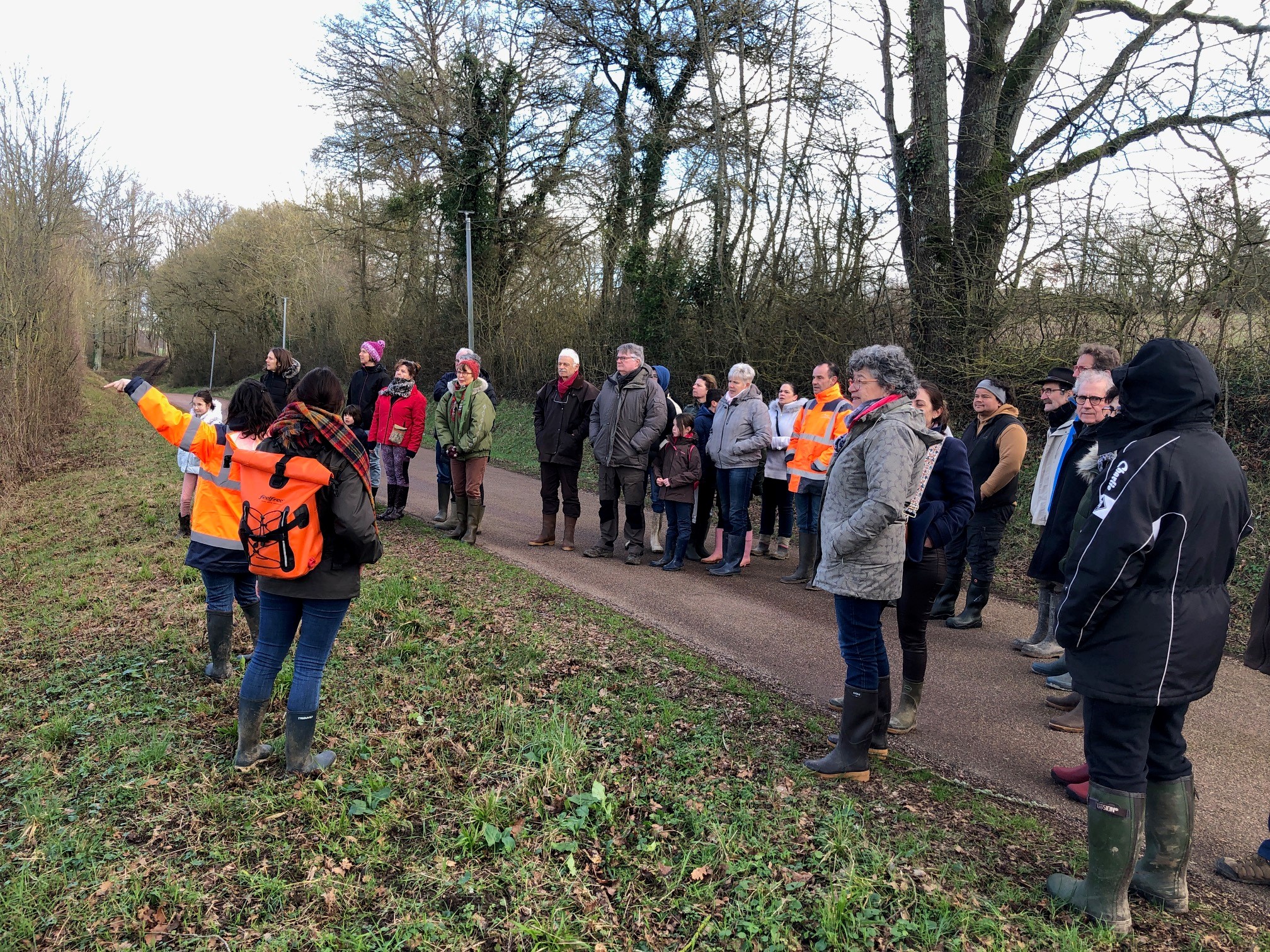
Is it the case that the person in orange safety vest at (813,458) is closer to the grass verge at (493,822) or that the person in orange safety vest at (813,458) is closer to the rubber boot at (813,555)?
the rubber boot at (813,555)

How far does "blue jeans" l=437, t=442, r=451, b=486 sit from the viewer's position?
32.0 ft

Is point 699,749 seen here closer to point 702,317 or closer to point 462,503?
point 462,503

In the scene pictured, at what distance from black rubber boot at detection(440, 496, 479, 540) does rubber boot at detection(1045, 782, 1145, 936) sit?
7.26 metres

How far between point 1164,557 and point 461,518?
753 cm

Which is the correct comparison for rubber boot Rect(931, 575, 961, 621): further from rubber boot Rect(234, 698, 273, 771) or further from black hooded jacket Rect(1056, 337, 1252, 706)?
rubber boot Rect(234, 698, 273, 771)

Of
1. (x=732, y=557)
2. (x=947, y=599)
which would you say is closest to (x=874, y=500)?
(x=947, y=599)

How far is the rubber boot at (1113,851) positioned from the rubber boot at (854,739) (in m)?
1.16

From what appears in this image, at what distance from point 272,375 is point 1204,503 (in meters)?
8.31

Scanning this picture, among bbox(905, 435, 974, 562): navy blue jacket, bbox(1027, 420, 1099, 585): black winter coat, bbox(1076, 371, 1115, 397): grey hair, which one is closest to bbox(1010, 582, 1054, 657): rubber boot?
bbox(1027, 420, 1099, 585): black winter coat

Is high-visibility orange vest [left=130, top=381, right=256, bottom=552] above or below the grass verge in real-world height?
above

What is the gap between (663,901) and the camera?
3.35 metres

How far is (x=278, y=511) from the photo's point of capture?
3.69 metres

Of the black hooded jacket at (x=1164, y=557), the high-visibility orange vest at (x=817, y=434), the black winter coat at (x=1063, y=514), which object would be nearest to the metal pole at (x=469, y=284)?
the high-visibility orange vest at (x=817, y=434)

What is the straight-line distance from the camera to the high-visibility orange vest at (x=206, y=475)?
4.79m
